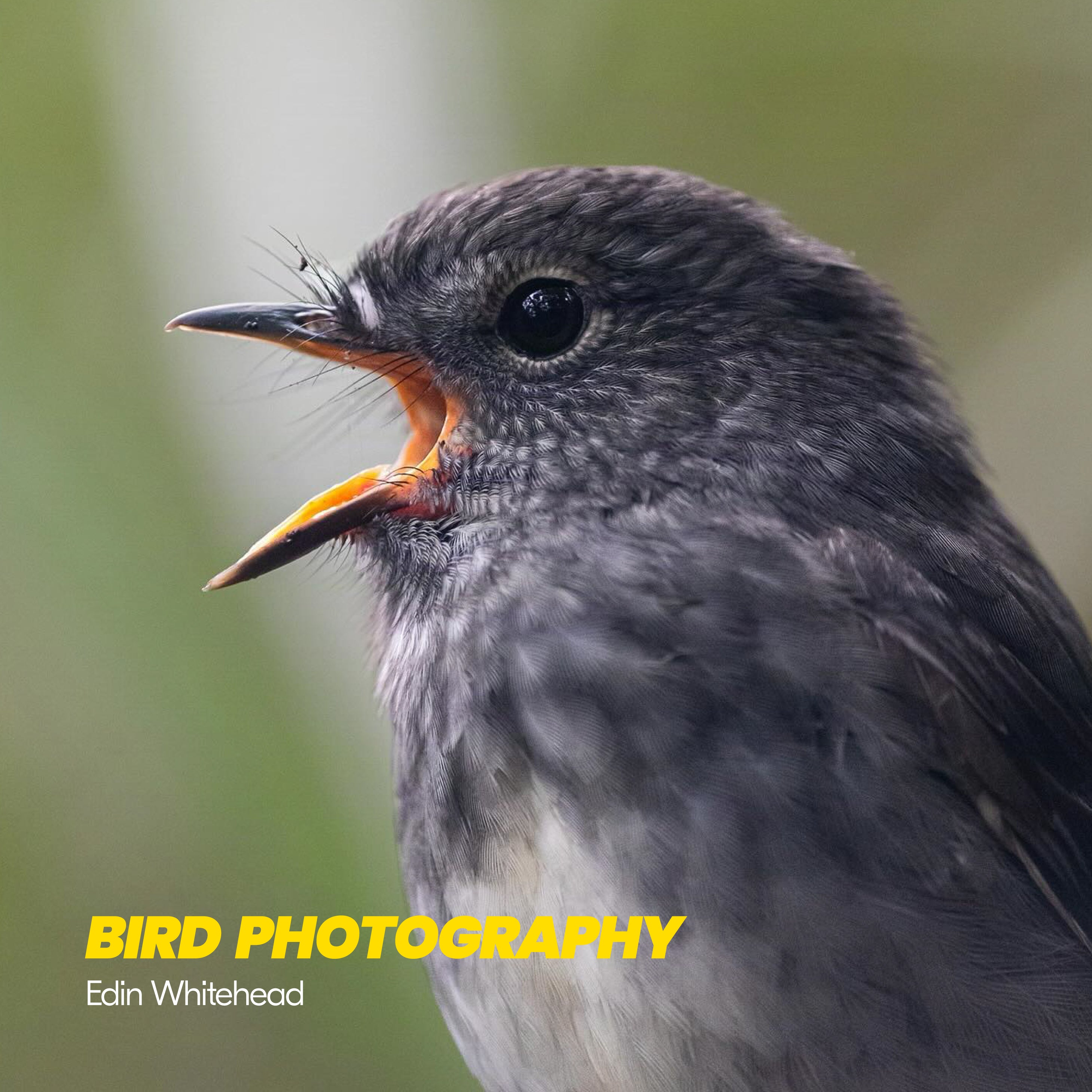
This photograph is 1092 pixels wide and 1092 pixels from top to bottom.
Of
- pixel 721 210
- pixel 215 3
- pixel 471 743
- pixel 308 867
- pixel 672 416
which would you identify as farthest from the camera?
pixel 215 3

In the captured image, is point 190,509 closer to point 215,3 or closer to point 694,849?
point 215,3

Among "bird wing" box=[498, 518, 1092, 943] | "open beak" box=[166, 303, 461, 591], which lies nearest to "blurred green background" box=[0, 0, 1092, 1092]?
"open beak" box=[166, 303, 461, 591]

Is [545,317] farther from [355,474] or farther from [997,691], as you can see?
[997,691]

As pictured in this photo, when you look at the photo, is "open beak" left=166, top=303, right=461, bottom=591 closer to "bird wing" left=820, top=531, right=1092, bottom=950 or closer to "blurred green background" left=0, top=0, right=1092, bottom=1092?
"bird wing" left=820, top=531, right=1092, bottom=950

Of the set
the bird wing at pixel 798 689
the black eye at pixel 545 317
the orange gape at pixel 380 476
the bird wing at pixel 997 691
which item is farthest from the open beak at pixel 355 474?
the bird wing at pixel 997 691

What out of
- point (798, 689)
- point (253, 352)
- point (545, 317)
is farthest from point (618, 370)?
point (253, 352)

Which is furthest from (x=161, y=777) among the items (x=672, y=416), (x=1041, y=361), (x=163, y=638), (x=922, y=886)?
(x=1041, y=361)

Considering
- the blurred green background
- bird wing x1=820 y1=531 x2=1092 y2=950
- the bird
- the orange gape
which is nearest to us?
the bird
